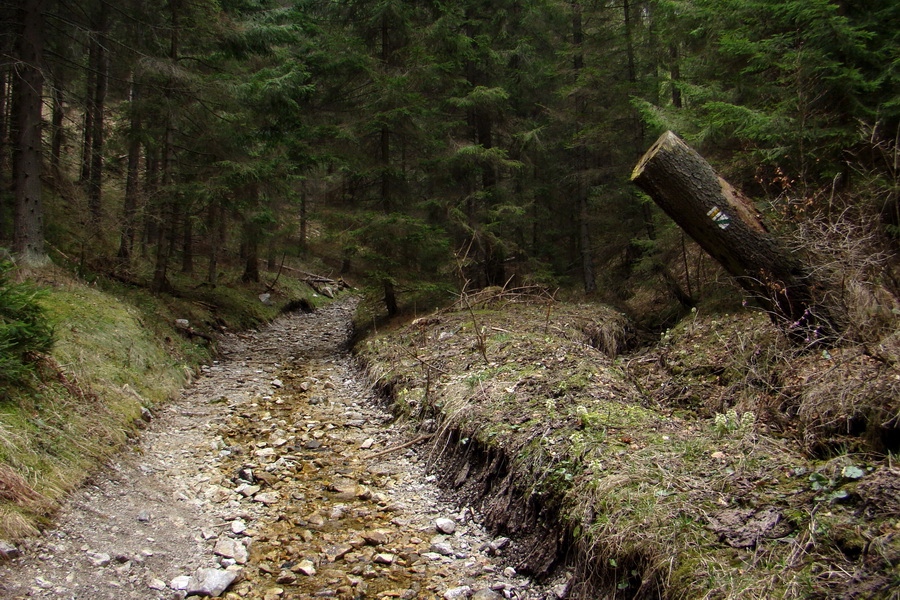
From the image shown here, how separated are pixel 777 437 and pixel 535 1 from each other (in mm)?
→ 15056

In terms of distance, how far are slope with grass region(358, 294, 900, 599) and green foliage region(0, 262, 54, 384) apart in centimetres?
443

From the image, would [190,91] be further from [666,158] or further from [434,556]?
[434,556]

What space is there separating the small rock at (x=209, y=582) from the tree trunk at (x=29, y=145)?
823 cm

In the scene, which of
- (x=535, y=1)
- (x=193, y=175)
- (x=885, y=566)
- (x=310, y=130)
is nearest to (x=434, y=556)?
(x=885, y=566)

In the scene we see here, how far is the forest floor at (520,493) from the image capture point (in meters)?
2.99

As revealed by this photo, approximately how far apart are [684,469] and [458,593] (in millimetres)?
1941

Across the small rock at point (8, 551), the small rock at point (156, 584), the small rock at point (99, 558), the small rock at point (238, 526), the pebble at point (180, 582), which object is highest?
the small rock at point (8, 551)

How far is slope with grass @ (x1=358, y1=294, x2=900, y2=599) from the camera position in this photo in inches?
109

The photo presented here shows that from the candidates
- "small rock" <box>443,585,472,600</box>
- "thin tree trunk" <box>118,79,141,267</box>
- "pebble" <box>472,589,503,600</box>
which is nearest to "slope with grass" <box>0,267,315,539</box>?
"thin tree trunk" <box>118,79,141,267</box>

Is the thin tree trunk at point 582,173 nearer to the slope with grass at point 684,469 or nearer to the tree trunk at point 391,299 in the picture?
the tree trunk at point 391,299

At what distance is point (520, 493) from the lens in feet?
14.6

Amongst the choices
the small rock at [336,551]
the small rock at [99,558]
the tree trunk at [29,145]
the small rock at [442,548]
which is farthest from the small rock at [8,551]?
the tree trunk at [29,145]

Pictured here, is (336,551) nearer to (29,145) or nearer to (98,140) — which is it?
(29,145)

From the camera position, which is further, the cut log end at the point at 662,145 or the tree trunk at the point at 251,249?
the tree trunk at the point at 251,249
